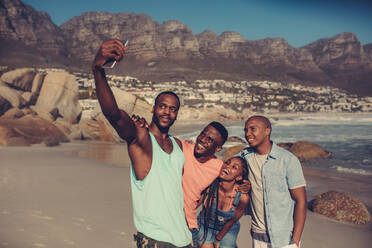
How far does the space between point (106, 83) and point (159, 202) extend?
2.99 ft

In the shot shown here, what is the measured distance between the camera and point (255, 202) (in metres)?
3.13

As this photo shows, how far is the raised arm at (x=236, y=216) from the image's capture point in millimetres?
3064

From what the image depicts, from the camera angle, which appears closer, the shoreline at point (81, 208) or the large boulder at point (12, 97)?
the shoreline at point (81, 208)

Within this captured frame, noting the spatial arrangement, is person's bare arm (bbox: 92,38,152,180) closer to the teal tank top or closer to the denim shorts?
the teal tank top

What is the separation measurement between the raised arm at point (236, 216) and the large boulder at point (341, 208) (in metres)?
4.15

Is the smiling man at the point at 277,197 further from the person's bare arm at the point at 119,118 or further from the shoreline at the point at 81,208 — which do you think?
the shoreline at the point at 81,208

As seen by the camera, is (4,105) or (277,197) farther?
(4,105)

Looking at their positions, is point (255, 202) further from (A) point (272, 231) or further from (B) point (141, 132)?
(B) point (141, 132)

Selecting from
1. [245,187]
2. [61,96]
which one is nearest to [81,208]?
[245,187]

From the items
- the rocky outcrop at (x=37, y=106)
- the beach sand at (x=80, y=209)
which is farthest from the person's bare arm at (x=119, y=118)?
the rocky outcrop at (x=37, y=106)

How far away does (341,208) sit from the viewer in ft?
21.3

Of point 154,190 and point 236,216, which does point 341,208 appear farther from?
point 154,190

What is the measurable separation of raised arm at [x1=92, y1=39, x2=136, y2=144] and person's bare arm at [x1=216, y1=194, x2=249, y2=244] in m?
1.46

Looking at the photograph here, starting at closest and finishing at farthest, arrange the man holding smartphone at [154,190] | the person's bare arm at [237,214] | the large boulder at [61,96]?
the man holding smartphone at [154,190], the person's bare arm at [237,214], the large boulder at [61,96]
